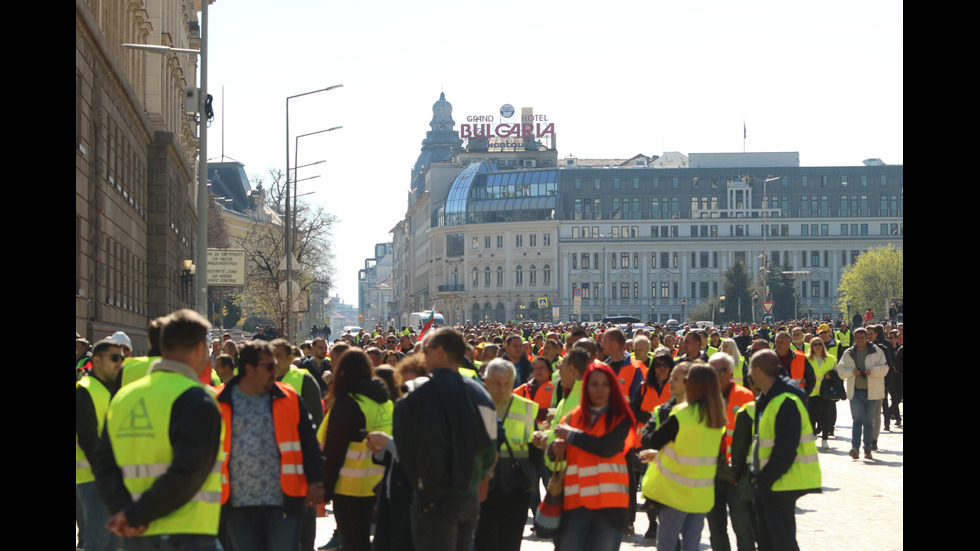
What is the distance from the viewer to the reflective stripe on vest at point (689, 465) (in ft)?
28.7

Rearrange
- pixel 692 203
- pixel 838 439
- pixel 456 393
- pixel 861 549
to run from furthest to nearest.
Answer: pixel 692 203
pixel 838 439
pixel 861 549
pixel 456 393

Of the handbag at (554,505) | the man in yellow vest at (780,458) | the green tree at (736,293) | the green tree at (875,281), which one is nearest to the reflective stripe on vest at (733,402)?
the man in yellow vest at (780,458)

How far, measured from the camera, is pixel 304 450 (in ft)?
26.0

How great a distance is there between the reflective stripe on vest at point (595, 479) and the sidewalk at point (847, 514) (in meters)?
3.33

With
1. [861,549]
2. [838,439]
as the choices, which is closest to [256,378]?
[861,549]

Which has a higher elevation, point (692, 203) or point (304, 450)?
point (692, 203)

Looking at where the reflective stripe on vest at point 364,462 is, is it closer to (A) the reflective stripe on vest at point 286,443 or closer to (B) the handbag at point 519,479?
(B) the handbag at point 519,479

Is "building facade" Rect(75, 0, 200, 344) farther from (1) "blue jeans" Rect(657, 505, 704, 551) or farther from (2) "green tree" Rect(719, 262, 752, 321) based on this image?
(2) "green tree" Rect(719, 262, 752, 321)

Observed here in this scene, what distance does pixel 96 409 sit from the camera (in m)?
9.58

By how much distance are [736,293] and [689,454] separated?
4852 inches

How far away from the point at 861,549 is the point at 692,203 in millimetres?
138003

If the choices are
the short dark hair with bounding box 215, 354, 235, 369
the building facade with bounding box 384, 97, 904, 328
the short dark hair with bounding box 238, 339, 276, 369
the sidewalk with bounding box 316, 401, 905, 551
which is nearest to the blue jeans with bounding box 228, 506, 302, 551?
the short dark hair with bounding box 238, 339, 276, 369
